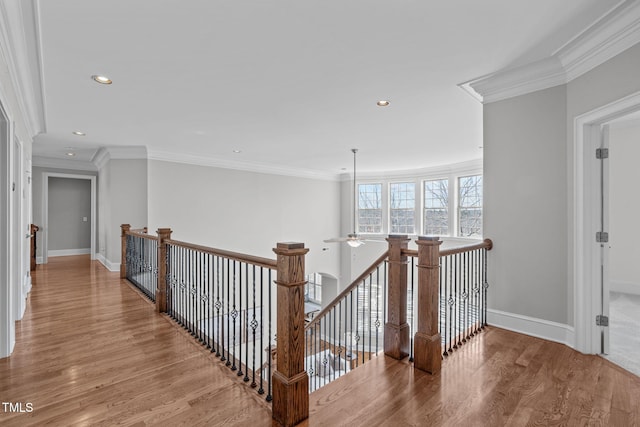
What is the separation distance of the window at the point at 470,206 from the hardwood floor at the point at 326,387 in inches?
197

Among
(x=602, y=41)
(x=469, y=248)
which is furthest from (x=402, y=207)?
(x=602, y=41)

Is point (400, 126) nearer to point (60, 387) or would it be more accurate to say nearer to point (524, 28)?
point (524, 28)

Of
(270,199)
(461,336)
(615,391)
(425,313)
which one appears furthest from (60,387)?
(270,199)

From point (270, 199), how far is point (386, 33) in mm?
6259

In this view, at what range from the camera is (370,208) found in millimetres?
9719

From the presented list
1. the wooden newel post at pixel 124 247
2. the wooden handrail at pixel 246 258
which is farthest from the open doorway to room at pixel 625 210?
the wooden newel post at pixel 124 247

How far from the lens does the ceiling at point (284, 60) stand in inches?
80.9

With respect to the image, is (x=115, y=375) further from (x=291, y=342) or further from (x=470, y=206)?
(x=470, y=206)

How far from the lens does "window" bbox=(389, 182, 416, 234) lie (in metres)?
8.95

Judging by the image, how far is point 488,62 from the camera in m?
2.72

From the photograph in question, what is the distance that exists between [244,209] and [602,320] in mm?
6726

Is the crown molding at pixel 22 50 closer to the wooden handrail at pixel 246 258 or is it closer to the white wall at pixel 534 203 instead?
the wooden handrail at pixel 246 258

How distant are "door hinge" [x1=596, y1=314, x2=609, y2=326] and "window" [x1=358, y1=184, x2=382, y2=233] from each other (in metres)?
6.95

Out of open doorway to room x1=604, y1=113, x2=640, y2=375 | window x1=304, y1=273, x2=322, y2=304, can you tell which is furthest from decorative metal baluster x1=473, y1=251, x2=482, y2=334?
window x1=304, y1=273, x2=322, y2=304
